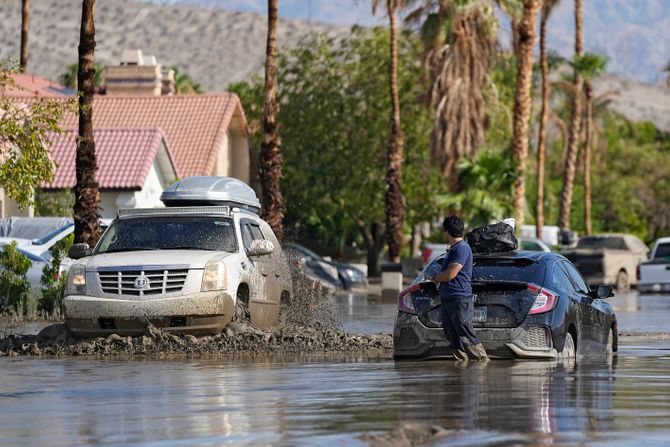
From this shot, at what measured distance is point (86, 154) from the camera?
91.8ft

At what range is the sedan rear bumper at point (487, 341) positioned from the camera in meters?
16.7

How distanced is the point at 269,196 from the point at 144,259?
20213 millimetres

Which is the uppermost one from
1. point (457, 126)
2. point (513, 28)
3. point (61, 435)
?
point (513, 28)

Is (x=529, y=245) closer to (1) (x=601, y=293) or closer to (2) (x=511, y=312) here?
(1) (x=601, y=293)

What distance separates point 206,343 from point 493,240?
402cm

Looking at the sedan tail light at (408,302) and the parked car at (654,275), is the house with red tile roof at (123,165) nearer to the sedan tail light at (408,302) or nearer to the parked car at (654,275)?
the parked car at (654,275)

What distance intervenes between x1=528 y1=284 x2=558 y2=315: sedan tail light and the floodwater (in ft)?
1.88

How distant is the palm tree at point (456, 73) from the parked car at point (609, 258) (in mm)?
7582

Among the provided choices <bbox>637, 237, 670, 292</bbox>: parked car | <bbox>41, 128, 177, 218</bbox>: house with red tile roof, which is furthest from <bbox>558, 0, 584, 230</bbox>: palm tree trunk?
<bbox>41, 128, 177, 218</bbox>: house with red tile roof

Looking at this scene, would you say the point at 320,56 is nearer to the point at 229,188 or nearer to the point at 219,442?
the point at 229,188

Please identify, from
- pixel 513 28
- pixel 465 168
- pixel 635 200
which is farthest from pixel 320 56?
pixel 635 200

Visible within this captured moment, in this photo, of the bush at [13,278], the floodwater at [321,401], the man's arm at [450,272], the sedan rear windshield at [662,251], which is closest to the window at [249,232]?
the floodwater at [321,401]

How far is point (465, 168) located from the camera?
52.4 m

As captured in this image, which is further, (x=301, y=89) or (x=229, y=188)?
(x=301, y=89)
